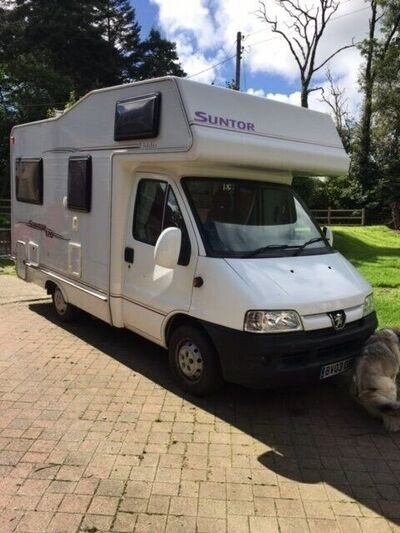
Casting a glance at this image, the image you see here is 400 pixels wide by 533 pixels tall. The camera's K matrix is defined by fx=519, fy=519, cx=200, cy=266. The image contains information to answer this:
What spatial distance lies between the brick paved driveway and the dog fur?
179 mm

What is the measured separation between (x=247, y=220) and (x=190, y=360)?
149cm

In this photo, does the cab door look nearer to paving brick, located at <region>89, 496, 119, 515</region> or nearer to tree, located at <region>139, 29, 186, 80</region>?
paving brick, located at <region>89, 496, 119, 515</region>

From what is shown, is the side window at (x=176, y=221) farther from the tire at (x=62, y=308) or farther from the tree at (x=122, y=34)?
the tree at (x=122, y=34)

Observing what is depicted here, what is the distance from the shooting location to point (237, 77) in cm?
2644

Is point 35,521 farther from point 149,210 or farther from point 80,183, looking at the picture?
point 80,183

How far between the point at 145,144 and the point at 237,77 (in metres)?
23.0

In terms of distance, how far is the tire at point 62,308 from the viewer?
24.3 feet

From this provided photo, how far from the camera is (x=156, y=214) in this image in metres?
5.40

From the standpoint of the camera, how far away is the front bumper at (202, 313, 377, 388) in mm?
4332

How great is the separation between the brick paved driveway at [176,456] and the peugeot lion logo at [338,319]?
2.75 ft

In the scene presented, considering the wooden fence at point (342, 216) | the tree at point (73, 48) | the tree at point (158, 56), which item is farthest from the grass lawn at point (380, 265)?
the tree at point (158, 56)

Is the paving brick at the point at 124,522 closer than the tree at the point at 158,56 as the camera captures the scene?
Yes

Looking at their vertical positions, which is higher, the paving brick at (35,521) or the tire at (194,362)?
the tire at (194,362)

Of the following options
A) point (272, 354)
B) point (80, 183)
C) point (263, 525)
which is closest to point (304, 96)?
point (80, 183)
